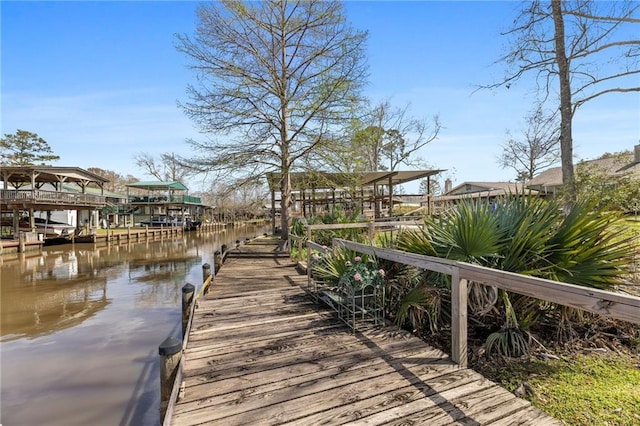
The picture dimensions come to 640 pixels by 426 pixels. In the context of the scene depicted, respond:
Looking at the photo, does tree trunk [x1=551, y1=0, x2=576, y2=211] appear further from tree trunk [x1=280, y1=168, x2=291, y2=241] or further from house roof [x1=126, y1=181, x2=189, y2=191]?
house roof [x1=126, y1=181, x2=189, y2=191]

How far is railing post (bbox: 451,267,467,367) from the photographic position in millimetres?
2982

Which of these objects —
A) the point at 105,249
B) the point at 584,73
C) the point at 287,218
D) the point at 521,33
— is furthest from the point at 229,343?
the point at 105,249

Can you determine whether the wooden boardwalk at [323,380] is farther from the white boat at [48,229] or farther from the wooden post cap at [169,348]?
the white boat at [48,229]

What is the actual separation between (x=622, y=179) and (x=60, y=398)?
48.7 feet

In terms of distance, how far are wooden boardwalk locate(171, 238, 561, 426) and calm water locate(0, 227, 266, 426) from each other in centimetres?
188

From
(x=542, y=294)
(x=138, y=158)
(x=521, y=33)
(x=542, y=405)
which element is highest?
(x=138, y=158)

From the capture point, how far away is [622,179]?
9492mm

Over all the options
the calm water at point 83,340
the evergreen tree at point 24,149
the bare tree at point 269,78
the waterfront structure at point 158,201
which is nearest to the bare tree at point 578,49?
the bare tree at point 269,78

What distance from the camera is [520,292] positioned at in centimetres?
244

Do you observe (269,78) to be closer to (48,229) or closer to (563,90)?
(563,90)

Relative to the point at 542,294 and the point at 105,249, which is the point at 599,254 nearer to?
the point at 542,294

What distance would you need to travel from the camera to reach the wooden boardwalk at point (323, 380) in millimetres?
2248

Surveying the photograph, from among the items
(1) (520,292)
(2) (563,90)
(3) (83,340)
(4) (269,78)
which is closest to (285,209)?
(4) (269,78)

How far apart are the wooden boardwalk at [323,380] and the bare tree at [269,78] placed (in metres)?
9.37
